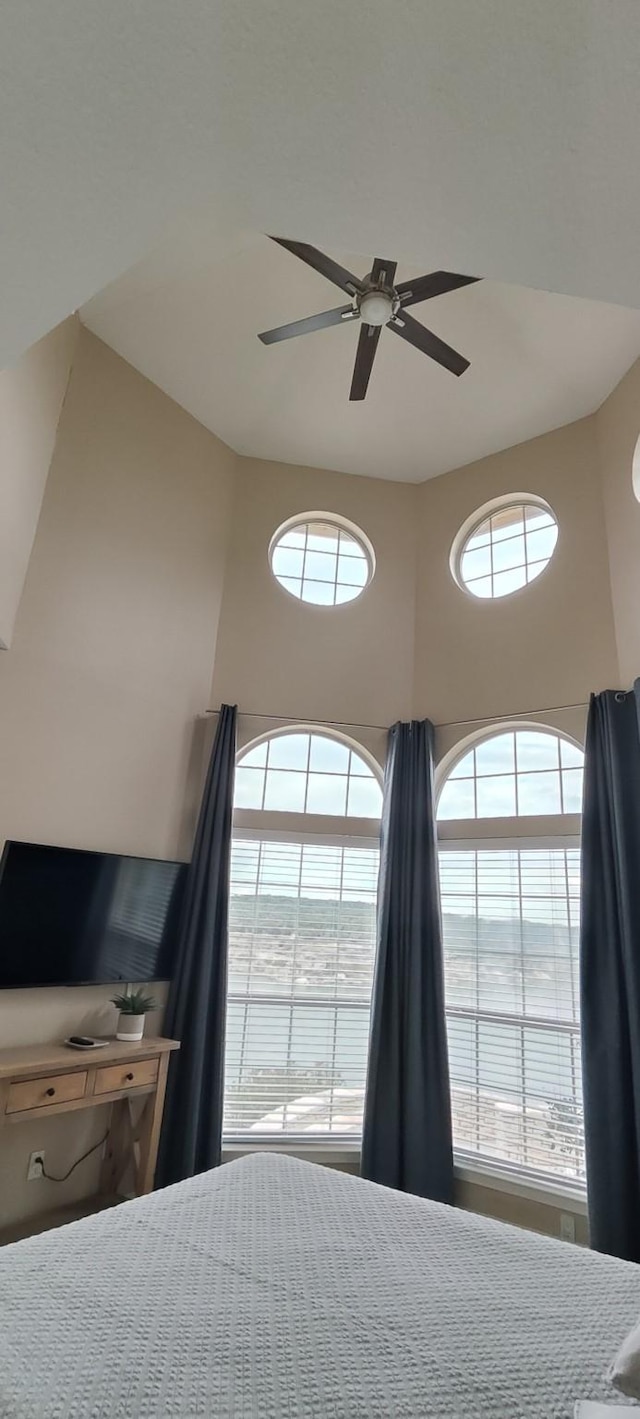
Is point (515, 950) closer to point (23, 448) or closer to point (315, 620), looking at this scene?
point (315, 620)

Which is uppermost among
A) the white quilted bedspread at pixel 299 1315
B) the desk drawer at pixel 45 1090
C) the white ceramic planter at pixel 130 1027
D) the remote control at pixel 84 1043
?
the white ceramic planter at pixel 130 1027

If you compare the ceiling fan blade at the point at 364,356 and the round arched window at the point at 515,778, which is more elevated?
the ceiling fan blade at the point at 364,356

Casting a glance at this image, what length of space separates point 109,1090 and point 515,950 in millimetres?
2148

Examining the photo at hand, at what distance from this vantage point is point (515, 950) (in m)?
3.77

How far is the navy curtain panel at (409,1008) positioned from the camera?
3514mm

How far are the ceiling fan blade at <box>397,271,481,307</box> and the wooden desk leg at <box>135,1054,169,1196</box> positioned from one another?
3.68 metres

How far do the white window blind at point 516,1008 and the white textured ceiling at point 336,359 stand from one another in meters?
2.73

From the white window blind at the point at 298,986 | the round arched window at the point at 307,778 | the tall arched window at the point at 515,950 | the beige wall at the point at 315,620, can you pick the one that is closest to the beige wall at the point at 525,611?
the beige wall at the point at 315,620

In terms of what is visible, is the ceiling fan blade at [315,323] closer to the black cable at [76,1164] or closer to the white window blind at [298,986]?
the white window blind at [298,986]

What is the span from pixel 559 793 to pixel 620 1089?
145 cm

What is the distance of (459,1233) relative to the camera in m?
1.95

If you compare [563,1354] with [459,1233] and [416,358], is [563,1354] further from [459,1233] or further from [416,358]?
[416,358]

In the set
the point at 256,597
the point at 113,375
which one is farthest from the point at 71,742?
the point at 113,375

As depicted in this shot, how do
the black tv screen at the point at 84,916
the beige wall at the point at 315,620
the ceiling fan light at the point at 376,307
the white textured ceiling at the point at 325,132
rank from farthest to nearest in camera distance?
the beige wall at the point at 315,620 < the black tv screen at the point at 84,916 < the ceiling fan light at the point at 376,307 < the white textured ceiling at the point at 325,132
